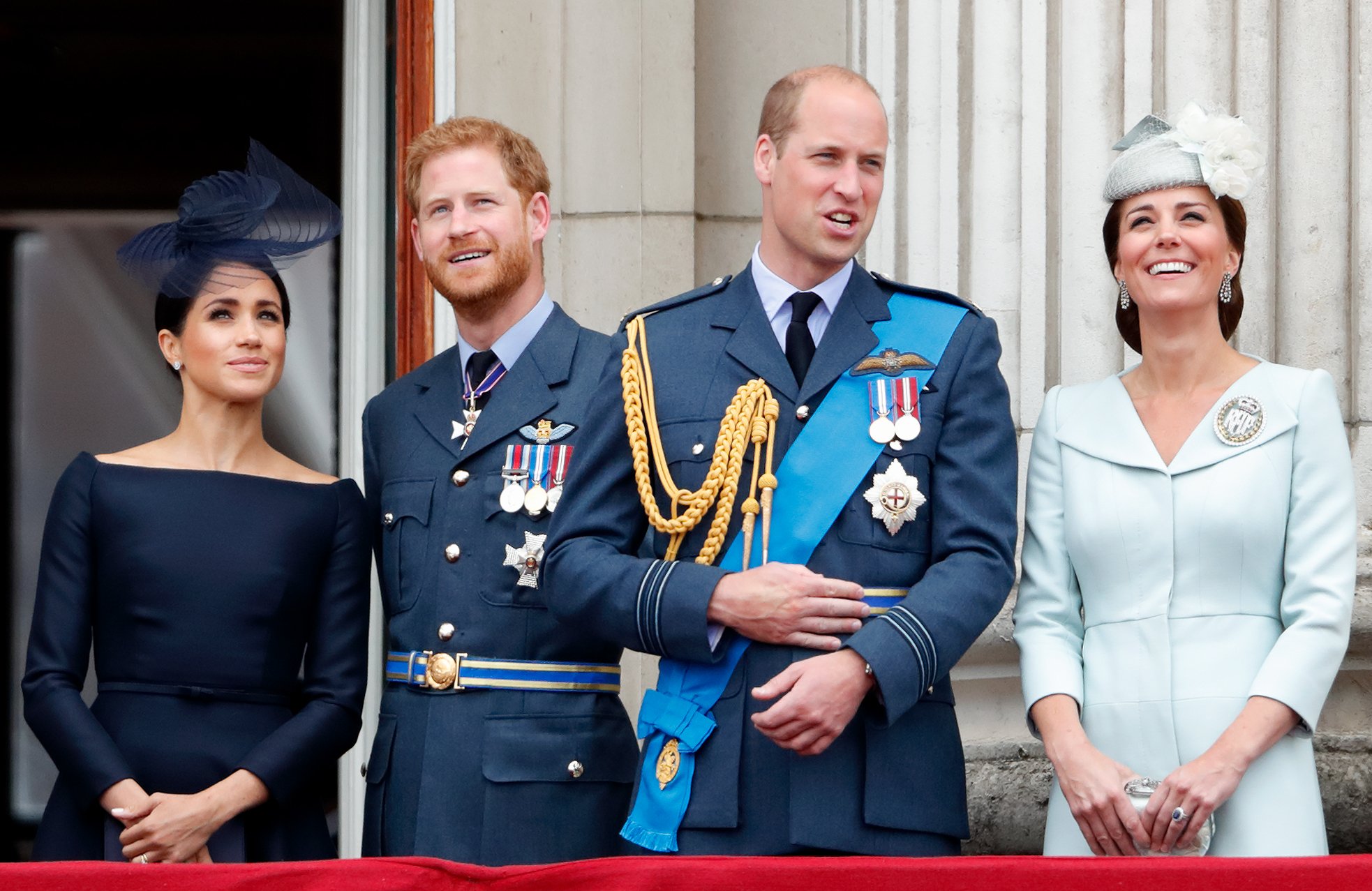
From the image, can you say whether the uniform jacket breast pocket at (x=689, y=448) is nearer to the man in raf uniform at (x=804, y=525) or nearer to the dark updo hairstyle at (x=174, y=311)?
the man in raf uniform at (x=804, y=525)

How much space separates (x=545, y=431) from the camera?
3.11m

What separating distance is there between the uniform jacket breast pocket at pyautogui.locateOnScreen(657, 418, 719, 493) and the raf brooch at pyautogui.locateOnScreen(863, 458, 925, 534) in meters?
0.20

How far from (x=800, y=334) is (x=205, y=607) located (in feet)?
3.48

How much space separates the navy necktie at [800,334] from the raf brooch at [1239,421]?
61 cm

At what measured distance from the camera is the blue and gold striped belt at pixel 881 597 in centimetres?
253

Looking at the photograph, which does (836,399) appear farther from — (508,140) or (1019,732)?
(1019,732)

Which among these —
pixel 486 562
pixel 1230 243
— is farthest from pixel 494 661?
pixel 1230 243

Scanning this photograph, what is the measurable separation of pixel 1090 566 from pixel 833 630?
478 mm

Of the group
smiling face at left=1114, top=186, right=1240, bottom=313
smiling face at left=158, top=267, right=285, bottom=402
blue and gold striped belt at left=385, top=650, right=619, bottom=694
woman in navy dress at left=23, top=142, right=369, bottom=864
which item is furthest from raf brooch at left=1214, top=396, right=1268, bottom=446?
smiling face at left=158, top=267, right=285, bottom=402

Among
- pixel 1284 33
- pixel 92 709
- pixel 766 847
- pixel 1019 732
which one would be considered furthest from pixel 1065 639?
pixel 1284 33

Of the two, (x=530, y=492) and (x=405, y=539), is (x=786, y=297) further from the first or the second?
(x=405, y=539)

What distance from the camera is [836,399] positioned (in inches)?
104

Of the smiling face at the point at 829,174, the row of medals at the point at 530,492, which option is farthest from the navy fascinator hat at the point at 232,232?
the smiling face at the point at 829,174

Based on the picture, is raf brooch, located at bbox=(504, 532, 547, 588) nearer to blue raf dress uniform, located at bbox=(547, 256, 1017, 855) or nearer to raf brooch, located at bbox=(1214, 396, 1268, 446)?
blue raf dress uniform, located at bbox=(547, 256, 1017, 855)
